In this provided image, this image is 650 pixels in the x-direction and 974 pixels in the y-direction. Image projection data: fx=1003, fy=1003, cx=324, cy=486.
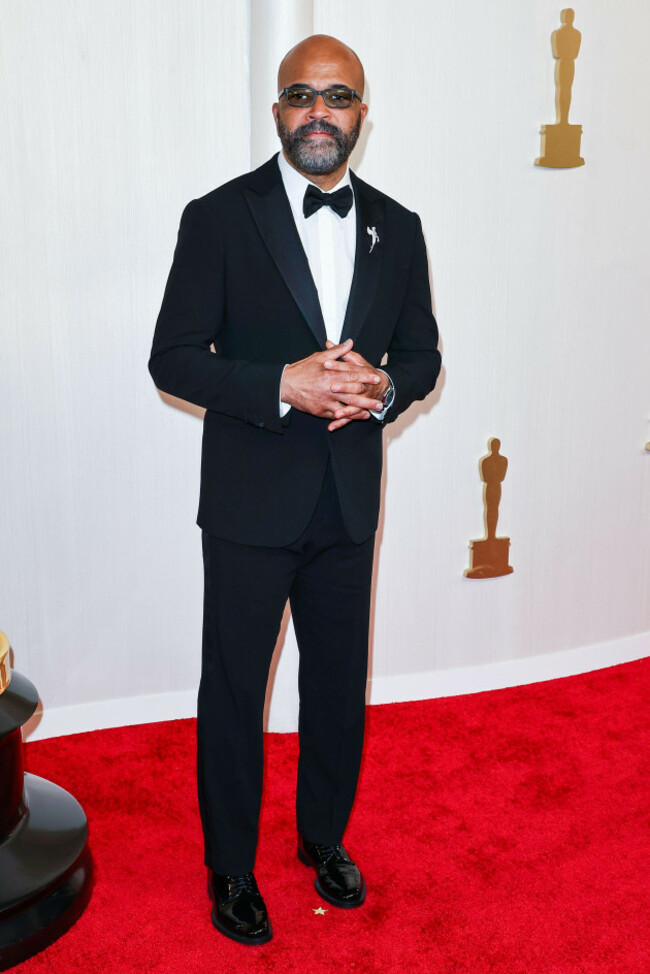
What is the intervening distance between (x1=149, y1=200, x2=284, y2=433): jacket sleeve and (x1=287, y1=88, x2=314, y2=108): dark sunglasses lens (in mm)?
266

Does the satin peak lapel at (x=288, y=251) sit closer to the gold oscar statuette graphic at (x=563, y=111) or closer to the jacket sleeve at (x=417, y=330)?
the jacket sleeve at (x=417, y=330)

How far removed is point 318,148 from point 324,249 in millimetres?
190

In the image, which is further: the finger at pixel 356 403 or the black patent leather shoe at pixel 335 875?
the black patent leather shoe at pixel 335 875

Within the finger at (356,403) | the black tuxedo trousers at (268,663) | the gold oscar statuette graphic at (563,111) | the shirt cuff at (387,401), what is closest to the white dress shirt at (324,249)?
the shirt cuff at (387,401)

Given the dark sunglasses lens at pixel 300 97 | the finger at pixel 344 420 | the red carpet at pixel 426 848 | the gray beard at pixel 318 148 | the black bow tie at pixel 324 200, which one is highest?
the dark sunglasses lens at pixel 300 97

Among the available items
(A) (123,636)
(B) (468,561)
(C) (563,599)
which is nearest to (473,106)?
(B) (468,561)

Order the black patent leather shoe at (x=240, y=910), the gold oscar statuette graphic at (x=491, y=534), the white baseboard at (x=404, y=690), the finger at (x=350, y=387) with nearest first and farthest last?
the finger at (x=350, y=387)
the black patent leather shoe at (x=240, y=910)
the white baseboard at (x=404, y=690)
the gold oscar statuette graphic at (x=491, y=534)

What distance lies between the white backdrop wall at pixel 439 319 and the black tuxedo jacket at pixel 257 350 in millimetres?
873

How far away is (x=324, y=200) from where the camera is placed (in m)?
1.92

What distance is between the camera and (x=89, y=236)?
8.79ft

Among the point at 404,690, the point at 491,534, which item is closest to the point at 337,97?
the point at 491,534

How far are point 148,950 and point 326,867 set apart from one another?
0.41 metres

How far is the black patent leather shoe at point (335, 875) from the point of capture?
2111 mm

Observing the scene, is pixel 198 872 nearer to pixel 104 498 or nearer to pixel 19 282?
pixel 104 498
